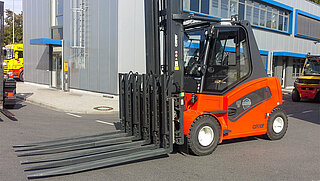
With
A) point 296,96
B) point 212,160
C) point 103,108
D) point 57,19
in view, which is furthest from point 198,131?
point 57,19

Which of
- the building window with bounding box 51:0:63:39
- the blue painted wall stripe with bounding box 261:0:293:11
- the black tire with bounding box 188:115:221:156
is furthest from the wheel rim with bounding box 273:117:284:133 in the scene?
the blue painted wall stripe with bounding box 261:0:293:11

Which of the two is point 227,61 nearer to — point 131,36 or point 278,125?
point 278,125

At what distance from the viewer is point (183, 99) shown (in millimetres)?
5699

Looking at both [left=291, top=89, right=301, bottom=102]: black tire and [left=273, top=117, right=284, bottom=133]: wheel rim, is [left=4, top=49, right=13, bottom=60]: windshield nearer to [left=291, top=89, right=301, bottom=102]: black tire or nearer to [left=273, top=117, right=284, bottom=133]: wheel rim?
[left=291, top=89, right=301, bottom=102]: black tire

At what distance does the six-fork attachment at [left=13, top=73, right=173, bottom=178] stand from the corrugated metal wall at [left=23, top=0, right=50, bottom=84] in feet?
54.5

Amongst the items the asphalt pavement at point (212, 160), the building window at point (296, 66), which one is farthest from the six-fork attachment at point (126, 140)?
the building window at point (296, 66)

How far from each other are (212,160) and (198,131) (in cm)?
64

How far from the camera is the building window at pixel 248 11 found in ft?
65.8

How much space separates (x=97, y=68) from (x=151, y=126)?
11452mm

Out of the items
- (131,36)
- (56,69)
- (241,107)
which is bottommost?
(241,107)

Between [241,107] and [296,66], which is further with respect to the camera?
[296,66]

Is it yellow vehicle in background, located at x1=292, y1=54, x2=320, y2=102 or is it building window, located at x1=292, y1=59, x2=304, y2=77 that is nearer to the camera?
yellow vehicle in background, located at x1=292, y1=54, x2=320, y2=102

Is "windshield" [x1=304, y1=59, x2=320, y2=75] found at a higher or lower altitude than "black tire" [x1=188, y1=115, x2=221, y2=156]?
higher

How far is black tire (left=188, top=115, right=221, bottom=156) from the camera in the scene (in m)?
5.80
